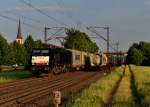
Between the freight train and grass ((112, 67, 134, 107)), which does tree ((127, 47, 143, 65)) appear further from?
grass ((112, 67, 134, 107))

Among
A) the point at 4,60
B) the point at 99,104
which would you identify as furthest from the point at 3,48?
the point at 99,104

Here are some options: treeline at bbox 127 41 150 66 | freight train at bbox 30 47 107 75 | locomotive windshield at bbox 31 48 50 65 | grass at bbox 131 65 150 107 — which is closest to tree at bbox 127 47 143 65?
treeline at bbox 127 41 150 66

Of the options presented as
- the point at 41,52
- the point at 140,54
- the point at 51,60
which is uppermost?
the point at 140,54

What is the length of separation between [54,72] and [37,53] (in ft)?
13.2

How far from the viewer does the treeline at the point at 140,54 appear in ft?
542

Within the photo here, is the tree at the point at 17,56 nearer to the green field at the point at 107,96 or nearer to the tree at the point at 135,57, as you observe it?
the tree at the point at 135,57

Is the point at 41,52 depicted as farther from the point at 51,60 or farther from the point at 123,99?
the point at 123,99

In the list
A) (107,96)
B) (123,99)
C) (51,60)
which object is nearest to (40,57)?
(51,60)

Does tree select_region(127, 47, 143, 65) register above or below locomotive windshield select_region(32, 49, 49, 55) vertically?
above

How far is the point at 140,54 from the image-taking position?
16662cm

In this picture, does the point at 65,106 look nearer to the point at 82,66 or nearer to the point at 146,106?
the point at 146,106

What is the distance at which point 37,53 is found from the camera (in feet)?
160

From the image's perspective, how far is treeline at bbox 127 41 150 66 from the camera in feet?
542

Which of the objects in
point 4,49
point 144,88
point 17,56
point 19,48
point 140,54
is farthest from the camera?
point 140,54
